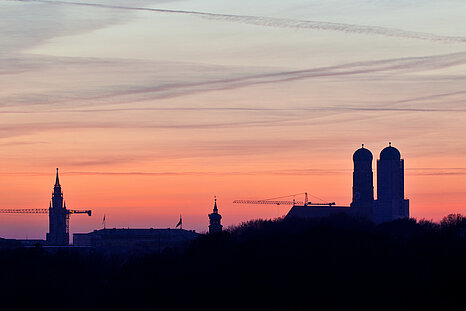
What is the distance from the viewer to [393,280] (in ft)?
525

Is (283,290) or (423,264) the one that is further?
(423,264)

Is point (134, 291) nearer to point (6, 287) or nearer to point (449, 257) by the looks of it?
point (6, 287)

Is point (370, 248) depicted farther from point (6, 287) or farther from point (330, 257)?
point (6, 287)

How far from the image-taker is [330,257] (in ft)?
602

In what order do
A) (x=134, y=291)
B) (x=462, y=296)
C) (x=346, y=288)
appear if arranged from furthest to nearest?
1. (x=134, y=291)
2. (x=346, y=288)
3. (x=462, y=296)

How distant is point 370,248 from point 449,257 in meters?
21.9

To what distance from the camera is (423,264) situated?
→ 6836 inches

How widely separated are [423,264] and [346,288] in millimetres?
Answer: 19089

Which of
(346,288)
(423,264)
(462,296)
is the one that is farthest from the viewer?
(423,264)

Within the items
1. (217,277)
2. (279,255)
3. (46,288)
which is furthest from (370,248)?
(46,288)

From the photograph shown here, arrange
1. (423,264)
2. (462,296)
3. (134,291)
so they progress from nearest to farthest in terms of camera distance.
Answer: (462,296)
(423,264)
(134,291)

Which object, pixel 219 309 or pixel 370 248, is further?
pixel 370 248

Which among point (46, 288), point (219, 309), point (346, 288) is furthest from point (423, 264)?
point (46, 288)

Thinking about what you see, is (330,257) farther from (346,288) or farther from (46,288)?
(46,288)
